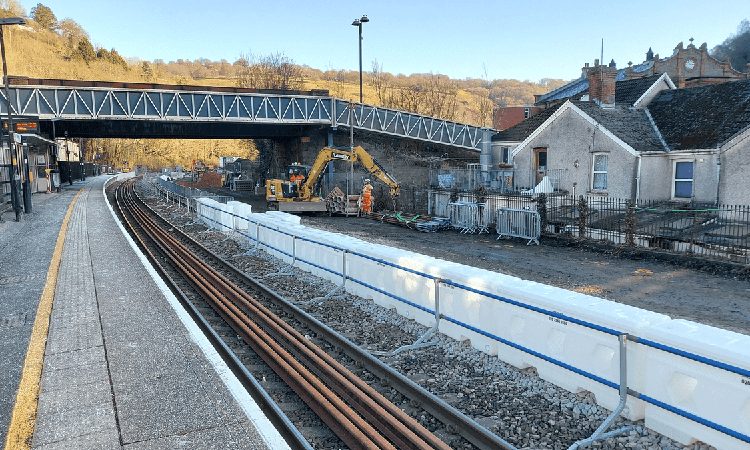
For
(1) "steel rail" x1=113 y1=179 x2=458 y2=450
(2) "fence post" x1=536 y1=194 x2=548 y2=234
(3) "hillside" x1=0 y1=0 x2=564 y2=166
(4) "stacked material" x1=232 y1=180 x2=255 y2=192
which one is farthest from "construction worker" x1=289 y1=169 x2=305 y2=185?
(3) "hillside" x1=0 y1=0 x2=564 y2=166

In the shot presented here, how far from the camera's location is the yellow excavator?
3244 centimetres

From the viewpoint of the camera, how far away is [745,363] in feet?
16.4

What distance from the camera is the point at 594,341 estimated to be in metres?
6.46

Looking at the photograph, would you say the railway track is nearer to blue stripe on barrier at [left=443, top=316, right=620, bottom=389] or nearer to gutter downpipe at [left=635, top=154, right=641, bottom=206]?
blue stripe on barrier at [left=443, top=316, right=620, bottom=389]

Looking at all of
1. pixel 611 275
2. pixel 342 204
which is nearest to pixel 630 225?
pixel 611 275

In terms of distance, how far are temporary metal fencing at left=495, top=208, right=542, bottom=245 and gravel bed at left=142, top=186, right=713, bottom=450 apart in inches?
435

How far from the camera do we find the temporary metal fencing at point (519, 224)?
20984 mm

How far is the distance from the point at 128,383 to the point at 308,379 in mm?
2251

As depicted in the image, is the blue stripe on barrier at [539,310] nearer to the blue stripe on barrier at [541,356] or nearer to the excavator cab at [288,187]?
the blue stripe on barrier at [541,356]

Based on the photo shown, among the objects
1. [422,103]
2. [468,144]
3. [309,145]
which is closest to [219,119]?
[309,145]

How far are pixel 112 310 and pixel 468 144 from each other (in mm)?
41578

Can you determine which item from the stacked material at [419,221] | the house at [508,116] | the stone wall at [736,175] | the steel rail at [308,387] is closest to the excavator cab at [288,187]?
the stacked material at [419,221]

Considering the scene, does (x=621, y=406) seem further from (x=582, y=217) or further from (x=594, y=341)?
(x=582, y=217)

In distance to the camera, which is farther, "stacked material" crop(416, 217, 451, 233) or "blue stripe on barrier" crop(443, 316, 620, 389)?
"stacked material" crop(416, 217, 451, 233)
